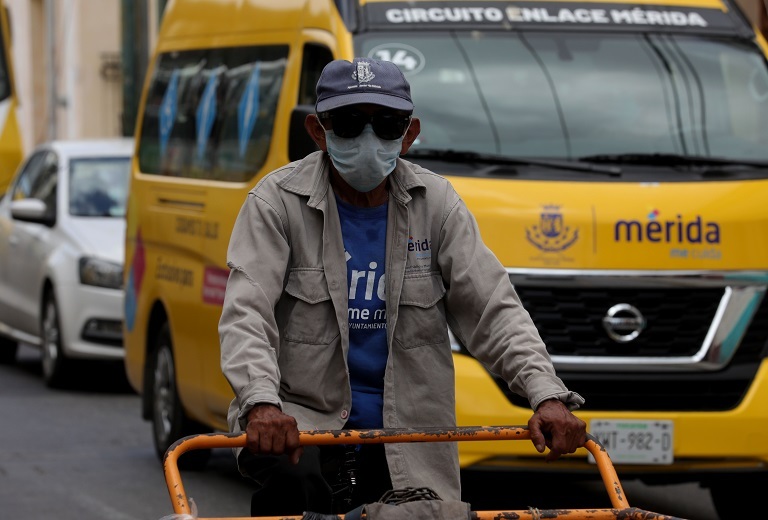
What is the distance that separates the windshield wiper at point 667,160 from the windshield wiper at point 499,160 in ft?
0.23

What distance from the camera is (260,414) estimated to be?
12.4ft

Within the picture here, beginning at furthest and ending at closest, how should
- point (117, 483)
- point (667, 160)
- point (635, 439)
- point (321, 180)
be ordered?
point (117, 483), point (667, 160), point (635, 439), point (321, 180)

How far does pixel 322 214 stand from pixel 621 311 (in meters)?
3.30

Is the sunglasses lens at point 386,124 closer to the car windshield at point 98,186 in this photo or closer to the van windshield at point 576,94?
the van windshield at point 576,94

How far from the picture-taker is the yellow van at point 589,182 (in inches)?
288

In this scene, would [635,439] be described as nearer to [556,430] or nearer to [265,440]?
[556,430]

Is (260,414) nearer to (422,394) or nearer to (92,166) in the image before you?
(422,394)

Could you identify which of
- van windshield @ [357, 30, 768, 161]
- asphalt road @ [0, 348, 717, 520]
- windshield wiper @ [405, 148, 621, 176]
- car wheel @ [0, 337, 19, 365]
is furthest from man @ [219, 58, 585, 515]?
car wheel @ [0, 337, 19, 365]

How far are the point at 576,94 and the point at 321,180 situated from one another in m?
3.81

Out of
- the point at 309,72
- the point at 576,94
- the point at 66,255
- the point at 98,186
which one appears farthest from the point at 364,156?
the point at 98,186

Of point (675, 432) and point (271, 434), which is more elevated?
point (271, 434)

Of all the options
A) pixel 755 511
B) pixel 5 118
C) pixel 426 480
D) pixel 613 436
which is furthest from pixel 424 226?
pixel 5 118

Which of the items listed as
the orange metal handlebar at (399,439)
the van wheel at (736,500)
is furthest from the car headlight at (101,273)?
the orange metal handlebar at (399,439)

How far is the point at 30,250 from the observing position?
14055 mm
